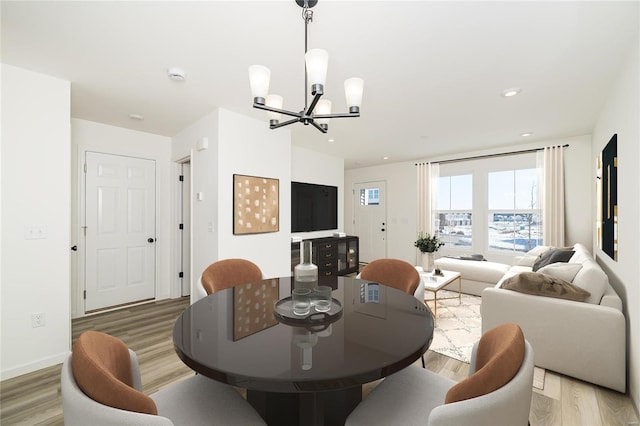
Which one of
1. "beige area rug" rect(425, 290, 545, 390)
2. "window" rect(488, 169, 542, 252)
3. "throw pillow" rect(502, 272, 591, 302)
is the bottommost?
"beige area rug" rect(425, 290, 545, 390)

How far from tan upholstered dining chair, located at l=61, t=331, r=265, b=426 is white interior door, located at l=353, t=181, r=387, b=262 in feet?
Answer: 18.9

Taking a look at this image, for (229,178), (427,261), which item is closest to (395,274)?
(427,261)

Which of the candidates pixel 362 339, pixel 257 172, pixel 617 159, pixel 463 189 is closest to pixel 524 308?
pixel 617 159

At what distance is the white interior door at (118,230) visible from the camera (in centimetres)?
352

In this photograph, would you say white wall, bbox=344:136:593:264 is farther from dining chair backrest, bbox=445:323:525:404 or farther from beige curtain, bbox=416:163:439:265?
dining chair backrest, bbox=445:323:525:404

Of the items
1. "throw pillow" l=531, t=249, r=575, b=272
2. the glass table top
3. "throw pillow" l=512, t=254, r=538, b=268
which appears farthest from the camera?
"throw pillow" l=512, t=254, r=538, b=268

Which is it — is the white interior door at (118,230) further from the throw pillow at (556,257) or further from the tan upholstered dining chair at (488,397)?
the throw pillow at (556,257)

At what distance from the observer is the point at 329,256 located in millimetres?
5199

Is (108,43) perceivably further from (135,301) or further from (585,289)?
(585,289)

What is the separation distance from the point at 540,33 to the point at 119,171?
4.57 metres

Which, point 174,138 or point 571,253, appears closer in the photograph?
point 571,253

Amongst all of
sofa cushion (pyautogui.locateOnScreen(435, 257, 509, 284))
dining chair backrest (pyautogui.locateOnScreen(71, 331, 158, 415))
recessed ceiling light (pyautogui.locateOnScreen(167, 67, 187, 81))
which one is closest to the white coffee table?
sofa cushion (pyautogui.locateOnScreen(435, 257, 509, 284))

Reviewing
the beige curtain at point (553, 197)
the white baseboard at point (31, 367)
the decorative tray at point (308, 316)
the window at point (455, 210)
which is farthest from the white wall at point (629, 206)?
the white baseboard at point (31, 367)

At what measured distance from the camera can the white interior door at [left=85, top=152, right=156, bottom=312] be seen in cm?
352
